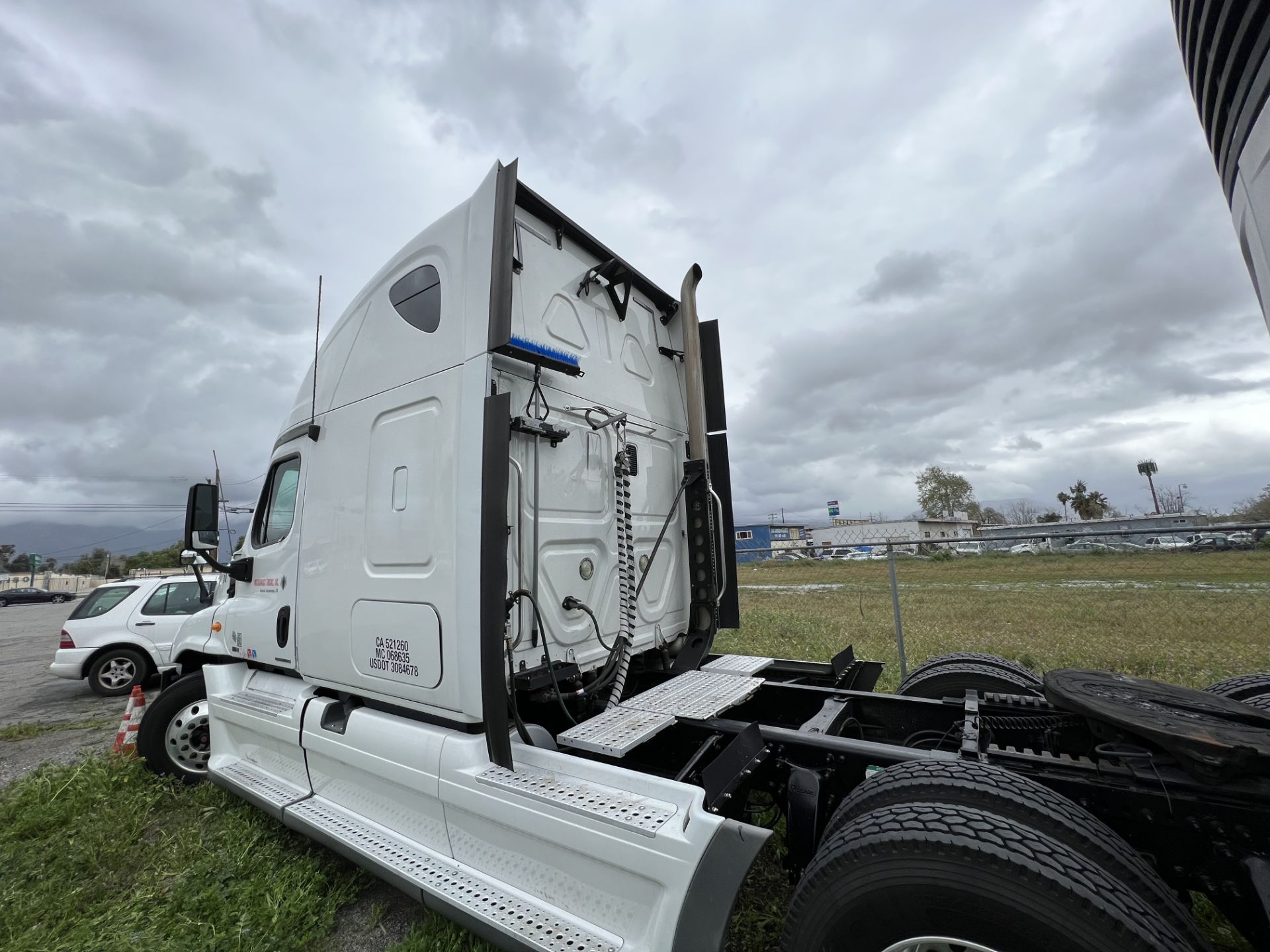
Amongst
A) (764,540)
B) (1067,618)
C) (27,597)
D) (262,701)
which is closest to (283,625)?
(262,701)

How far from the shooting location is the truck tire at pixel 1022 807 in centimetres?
154

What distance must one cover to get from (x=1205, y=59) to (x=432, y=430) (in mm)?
2755

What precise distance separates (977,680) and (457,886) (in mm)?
2868

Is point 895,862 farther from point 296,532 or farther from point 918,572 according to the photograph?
point 918,572

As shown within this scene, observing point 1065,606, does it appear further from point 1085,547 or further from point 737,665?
point 737,665

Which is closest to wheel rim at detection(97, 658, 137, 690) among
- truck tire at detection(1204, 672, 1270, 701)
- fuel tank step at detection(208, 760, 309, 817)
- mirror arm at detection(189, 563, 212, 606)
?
mirror arm at detection(189, 563, 212, 606)

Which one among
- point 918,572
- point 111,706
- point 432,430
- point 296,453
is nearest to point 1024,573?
point 918,572

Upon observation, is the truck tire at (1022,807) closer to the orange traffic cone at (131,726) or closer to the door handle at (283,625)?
the door handle at (283,625)

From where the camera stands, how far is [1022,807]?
1662 millimetres

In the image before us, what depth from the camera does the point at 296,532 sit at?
3551 millimetres

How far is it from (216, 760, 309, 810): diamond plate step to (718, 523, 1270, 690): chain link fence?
4.81 meters

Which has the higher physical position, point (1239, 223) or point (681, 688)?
point (1239, 223)

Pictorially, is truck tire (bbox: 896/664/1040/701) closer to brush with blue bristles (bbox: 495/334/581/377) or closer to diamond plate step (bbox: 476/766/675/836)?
diamond plate step (bbox: 476/766/675/836)

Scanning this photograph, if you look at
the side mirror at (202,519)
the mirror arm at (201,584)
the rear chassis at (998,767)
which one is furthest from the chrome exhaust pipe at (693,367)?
the mirror arm at (201,584)
